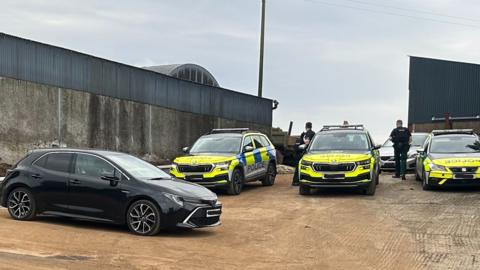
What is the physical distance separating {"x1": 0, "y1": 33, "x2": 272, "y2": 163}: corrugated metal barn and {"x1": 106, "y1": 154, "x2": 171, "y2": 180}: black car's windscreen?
311 inches

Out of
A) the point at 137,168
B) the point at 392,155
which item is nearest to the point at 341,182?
the point at 137,168

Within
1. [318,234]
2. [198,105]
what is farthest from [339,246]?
[198,105]

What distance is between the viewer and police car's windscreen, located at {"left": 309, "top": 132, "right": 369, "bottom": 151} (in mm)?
15703

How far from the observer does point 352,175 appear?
1448 centimetres

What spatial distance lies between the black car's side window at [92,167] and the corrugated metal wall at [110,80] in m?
8.43

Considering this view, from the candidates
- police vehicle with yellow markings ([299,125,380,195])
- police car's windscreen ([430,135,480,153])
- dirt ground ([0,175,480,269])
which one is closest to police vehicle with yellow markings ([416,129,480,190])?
police car's windscreen ([430,135,480,153])

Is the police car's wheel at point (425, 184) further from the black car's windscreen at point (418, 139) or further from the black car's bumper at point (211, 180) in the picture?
Result: the black car's windscreen at point (418, 139)

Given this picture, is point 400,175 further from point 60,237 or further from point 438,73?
point 438,73

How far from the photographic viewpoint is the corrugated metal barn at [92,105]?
17922mm

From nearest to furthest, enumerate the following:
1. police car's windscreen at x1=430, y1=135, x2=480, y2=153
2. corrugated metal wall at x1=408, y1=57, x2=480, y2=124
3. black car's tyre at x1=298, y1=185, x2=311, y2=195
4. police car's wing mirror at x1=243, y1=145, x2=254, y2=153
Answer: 1. black car's tyre at x1=298, y1=185, x2=311, y2=195
2. police car's windscreen at x1=430, y1=135, x2=480, y2=153
3. police car's wing mirror at x1=243, y1=145, x2=254, y2=153
4. corrugated metal wall at x1=408, y1=57, x2=480, y2=124

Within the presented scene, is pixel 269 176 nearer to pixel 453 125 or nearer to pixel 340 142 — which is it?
pixel 340 142

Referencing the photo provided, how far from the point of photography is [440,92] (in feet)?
153

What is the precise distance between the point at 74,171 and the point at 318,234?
175 inches

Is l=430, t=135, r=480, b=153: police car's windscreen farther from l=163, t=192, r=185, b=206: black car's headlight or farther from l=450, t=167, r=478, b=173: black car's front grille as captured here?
l=163, t=192, r=185, b=206: black car's headlight
